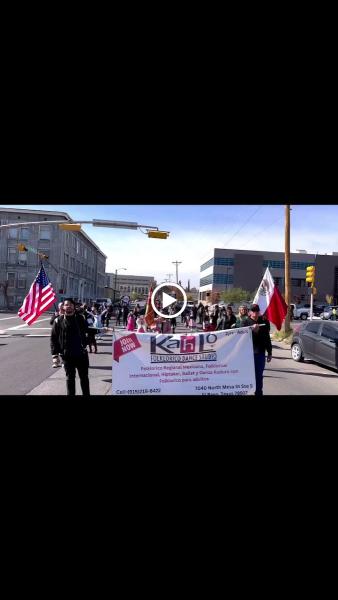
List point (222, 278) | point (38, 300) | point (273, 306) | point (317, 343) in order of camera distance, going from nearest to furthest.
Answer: point (273, 306)
point (38, 300)
point (317, 343)
point (222, 278)

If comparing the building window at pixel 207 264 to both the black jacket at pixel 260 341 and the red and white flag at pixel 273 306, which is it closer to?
the red and white flag at pixel 273 306

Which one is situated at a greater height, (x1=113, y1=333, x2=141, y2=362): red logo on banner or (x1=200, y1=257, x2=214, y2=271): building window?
(x1=200, y1=257, x2=214, y2=271): building window

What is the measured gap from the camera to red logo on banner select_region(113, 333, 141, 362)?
669 cm

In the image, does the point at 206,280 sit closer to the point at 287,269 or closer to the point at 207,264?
the point at 207,264

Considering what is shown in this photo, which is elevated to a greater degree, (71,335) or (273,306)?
(273,306)

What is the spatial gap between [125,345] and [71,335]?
91cm

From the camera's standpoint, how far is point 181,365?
21.9 feet

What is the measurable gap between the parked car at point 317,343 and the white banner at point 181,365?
4.82m

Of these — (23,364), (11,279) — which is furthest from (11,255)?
(23,364)

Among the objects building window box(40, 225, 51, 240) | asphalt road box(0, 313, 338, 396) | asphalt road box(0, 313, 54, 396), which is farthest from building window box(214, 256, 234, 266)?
asphalt road box(0, 313, 338, 396)

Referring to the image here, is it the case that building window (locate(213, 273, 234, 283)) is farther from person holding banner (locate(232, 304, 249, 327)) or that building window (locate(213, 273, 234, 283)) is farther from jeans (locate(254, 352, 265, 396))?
jeans (locate(254, 352, 265, 396))

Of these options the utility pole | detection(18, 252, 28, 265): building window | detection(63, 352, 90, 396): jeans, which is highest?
detection(18, 252, 28, 265): building window

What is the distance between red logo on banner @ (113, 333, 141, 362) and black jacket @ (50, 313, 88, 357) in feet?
1.76
